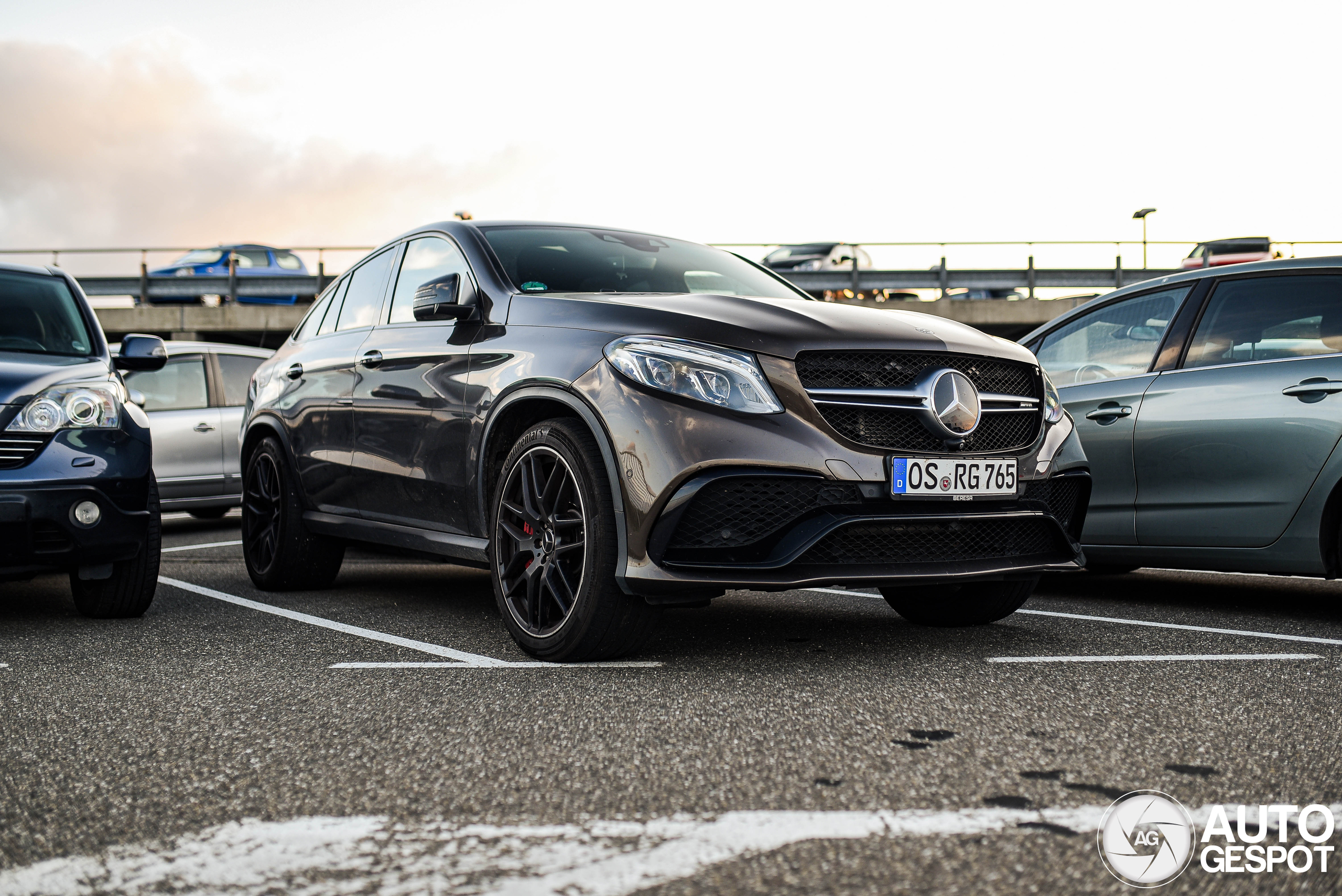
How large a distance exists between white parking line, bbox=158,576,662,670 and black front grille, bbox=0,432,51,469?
3.82 feet

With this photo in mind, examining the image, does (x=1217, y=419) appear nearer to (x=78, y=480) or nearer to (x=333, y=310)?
(x=333, y=310)

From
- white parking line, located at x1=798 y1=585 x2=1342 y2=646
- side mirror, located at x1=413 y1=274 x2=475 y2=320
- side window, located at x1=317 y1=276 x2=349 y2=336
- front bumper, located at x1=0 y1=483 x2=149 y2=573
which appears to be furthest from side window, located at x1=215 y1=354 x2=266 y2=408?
white parking line, located at x1=798 y1=585 x2=1342 y2=646

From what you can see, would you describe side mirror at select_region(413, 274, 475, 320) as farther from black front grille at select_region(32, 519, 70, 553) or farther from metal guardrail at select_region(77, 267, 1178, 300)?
metal guardrail at select_region(77, 267, 1178, 300)

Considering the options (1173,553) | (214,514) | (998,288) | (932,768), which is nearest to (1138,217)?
(998,288)

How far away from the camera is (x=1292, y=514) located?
481 centimetres

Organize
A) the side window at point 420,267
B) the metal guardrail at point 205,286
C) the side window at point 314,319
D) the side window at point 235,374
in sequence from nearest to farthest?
the side window at point 420,267 < the side window at point 314,319 < the side window at point 235,374 < the metal guardrail at point 205,286

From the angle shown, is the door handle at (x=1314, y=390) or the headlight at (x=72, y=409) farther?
the headlight at (x=72, y=409)

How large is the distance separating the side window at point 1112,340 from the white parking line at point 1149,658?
5.78 ft

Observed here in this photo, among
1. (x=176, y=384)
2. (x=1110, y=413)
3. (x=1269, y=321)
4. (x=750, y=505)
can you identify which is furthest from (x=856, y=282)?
(x=750, y=505)

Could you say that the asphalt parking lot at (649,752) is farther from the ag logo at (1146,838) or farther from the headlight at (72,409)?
the headlight at (72,409)

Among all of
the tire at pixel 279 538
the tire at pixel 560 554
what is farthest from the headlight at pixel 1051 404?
the tire at pixel 279 538

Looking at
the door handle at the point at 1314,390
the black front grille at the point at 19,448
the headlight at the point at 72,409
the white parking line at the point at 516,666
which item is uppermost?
Result: the headlight at the point at 72,409

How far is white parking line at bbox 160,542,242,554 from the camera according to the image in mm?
8523

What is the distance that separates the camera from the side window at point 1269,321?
192 inches
